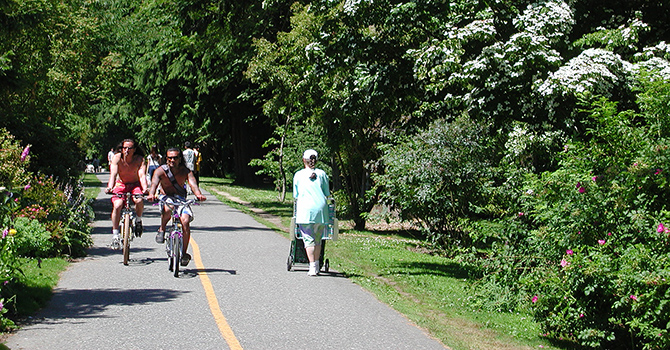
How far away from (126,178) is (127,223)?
93cm

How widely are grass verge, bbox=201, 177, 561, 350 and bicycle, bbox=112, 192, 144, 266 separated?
3271mm

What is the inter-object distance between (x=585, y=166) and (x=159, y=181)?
5.75 meters

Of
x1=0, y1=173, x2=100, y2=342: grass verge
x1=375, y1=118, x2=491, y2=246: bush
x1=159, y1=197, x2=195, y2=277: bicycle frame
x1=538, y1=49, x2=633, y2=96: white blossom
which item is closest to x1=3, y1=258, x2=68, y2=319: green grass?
x1=0, y1=173, x2=100, y2=342: grass verge

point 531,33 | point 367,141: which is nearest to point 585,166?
point 531,33

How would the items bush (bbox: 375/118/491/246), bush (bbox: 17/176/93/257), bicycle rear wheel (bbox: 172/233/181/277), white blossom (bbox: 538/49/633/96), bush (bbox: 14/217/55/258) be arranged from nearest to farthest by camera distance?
white blossom (bbox: 538/49/633/96), bicycle rear wheel (bbox: 172/233/181/277), bush (bbox: 14/217/55/258), bush (bbox: 17/176/93/257), bush (bbox: 375/118/491/246)

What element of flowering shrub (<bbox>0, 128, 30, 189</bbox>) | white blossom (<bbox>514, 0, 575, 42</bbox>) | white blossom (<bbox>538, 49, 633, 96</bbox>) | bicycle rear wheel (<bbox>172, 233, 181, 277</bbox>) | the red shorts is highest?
white blossom (<bbox>514, 0, 575, 42</bbox>)

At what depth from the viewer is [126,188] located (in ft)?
39.5

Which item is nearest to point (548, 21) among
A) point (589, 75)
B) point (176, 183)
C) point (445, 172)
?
point (589, 75)

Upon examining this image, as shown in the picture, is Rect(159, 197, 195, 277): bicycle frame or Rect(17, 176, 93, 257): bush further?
Rect(17, 176, 93, 257): bush

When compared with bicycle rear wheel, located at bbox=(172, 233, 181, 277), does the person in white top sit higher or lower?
higher

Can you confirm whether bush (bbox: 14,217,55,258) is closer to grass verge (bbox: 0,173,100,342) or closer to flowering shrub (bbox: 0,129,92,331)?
flowering shrub (bbox: 0,129,92,331)

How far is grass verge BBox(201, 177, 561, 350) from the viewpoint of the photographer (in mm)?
8102

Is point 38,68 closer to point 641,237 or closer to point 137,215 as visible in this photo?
point 137,215

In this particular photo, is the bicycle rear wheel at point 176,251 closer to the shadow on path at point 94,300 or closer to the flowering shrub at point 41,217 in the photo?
the shadow on path at point 94,300
